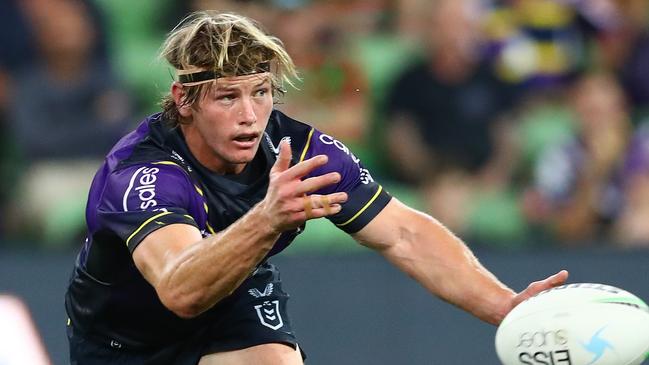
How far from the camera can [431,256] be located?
4.89 meters

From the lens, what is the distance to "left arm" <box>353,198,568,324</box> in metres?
4.80

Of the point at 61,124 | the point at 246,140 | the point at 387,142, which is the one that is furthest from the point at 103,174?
the point at 387,142

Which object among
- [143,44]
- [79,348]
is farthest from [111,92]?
[79,348]

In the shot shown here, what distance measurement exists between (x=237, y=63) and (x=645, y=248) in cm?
368

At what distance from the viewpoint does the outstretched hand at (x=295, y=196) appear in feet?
11.7

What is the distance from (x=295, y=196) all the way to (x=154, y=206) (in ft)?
2.37

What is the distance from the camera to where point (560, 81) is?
25.0 feet

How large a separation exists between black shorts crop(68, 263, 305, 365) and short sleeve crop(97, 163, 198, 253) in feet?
2.12

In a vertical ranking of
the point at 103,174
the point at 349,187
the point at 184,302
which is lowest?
the point at 184,302

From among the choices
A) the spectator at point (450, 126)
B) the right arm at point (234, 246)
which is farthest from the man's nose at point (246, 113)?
the spectator at point (450, 126)

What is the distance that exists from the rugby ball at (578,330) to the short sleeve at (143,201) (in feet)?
3.80

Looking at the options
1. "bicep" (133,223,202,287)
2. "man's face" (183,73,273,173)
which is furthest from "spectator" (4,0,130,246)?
"bicep" (133,223,202,287)

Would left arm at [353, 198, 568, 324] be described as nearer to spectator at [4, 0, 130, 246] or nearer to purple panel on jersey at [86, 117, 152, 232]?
purple panel on jersey at [86, 117, 152, 232]

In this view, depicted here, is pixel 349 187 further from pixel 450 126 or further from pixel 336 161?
pixel 450 126
